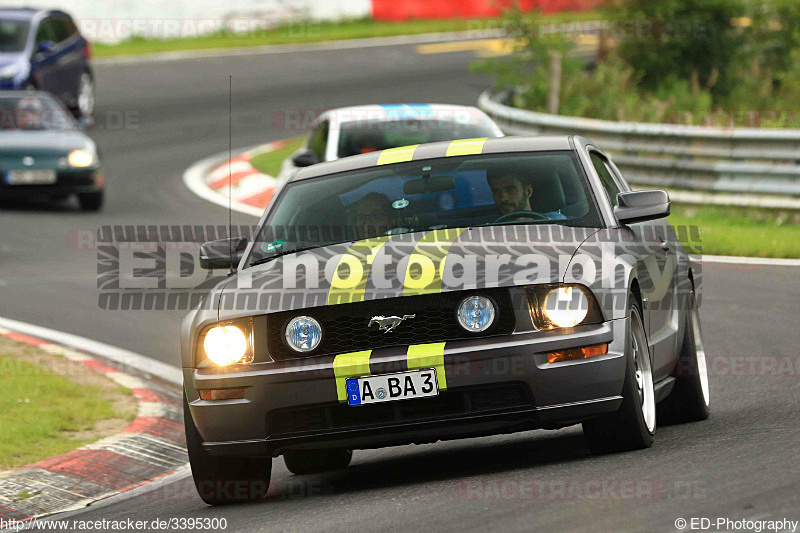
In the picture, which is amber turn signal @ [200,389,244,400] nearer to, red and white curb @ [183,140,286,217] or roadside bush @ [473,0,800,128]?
red and white curb @ [183,140,286,217]

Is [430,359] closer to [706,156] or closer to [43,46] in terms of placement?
[706,156]

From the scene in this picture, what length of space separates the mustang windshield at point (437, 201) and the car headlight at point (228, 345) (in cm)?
84

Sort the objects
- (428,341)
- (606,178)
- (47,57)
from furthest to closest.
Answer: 1. (47,57)
2. (606,178)
3. (428,341)

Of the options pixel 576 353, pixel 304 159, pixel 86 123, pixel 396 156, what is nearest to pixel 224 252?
pixel 396 156

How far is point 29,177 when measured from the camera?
18.0 metres

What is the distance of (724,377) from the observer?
30.9 ft

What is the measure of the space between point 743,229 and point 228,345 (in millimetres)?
9343

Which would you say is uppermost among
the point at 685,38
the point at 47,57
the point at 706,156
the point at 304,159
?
the point at 685,38

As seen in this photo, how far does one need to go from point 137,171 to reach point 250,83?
8.66 metres

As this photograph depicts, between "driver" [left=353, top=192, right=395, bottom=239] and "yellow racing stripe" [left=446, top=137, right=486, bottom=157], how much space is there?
1.60ft

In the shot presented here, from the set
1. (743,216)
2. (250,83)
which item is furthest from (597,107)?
(250,83)

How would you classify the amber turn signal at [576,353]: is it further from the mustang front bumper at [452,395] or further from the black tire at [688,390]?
the black tire at [688,390]

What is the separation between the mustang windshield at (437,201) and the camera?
7.40 m

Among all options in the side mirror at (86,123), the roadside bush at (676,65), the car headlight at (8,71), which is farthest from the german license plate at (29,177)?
the side mirror at (86,123)
